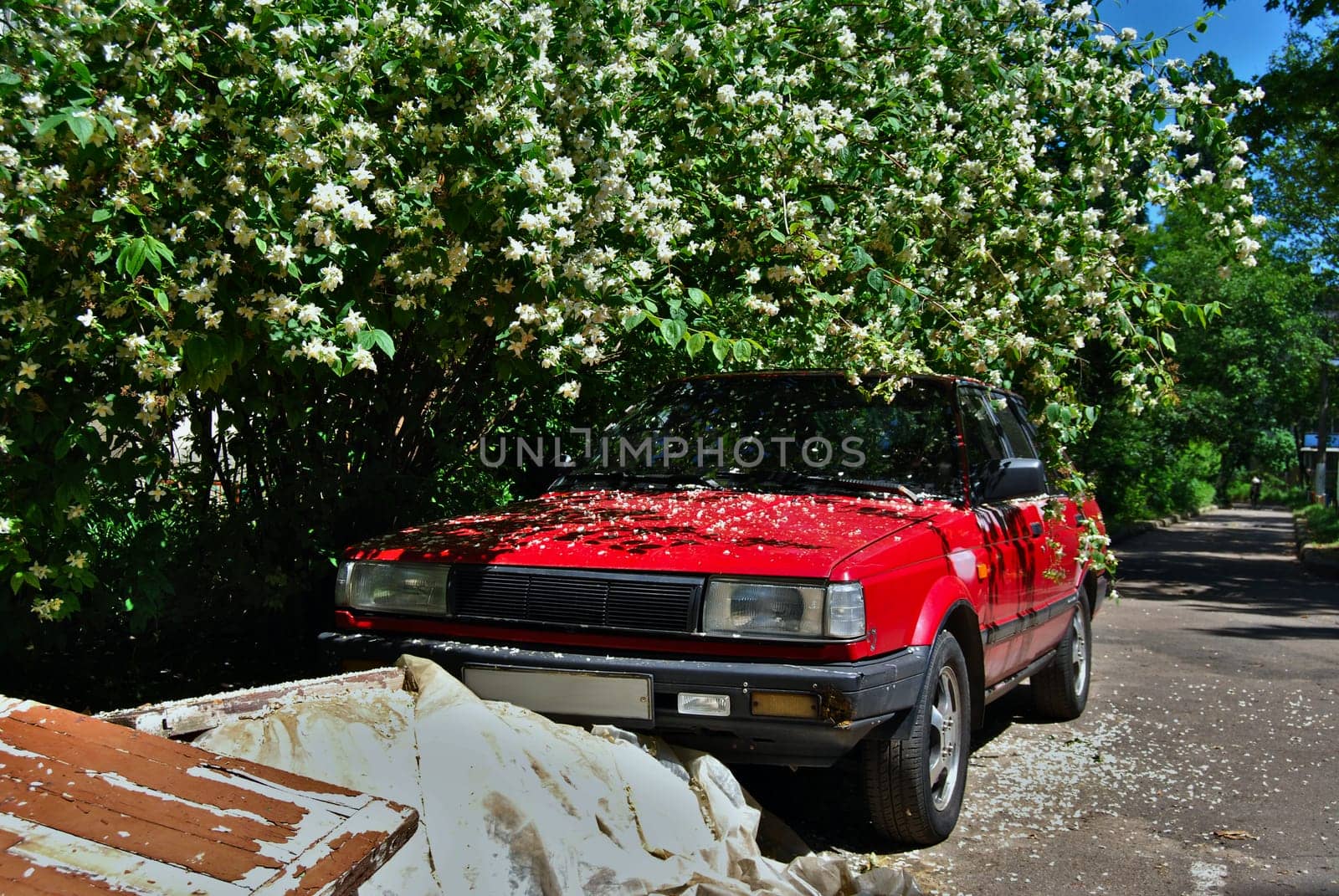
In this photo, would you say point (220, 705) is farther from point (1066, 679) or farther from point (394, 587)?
point (1066, 679)

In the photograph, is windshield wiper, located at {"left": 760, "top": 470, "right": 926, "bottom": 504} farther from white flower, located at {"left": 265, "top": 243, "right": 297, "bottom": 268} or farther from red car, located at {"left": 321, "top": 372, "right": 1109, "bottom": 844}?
white flower, located at {"left": 265, "top": 243, "right": 297, "bottom": 268}

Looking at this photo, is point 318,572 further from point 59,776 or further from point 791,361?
point 59,776

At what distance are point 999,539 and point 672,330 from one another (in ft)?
5.57

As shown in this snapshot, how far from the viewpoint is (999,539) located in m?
5.10

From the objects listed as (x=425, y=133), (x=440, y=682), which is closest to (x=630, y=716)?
(x=440, y=682)

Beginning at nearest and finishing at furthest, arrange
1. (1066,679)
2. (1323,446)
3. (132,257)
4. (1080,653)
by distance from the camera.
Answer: (132,257) < (1066,679) < (1080,653) < (1323,446)

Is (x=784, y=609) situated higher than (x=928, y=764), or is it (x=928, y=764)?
(x=784, y=609)

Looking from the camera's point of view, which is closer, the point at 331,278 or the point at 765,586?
the point at 331,278

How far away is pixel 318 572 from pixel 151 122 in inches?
113

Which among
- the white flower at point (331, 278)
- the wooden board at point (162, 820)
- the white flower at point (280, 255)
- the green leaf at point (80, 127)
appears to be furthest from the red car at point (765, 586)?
the green leaf at point (80, 127)

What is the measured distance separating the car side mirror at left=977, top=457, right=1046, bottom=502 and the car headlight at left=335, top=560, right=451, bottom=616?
2.28 metres

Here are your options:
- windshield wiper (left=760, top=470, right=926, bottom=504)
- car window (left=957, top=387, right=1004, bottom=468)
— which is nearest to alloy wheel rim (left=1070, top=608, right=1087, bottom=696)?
car window (left=957, top=387, right=1004, bottom=468)

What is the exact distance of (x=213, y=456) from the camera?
5.82 m

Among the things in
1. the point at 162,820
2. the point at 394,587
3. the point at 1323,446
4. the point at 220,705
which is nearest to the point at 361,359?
the point at 394,587
